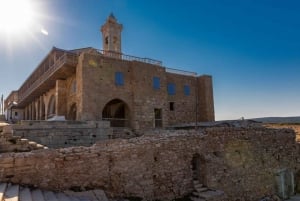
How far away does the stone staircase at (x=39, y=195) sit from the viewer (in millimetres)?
4625

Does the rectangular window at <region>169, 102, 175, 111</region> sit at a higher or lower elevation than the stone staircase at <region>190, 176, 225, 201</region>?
higher

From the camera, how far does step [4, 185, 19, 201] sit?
439 cm

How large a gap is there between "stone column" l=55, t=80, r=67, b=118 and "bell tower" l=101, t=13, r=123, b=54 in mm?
6169

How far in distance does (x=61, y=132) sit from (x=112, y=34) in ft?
46.2

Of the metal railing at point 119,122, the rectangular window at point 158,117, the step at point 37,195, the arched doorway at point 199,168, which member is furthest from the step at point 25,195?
the rectangular window at point 158,117

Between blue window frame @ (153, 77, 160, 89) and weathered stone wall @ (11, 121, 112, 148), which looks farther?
blue window frame @ (153, 77, 160, 89)

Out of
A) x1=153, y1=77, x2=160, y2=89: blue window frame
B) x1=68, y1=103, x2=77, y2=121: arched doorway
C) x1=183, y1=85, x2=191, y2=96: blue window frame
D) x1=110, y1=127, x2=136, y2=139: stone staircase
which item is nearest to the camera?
x1=110, y1=127, x2=136, y2=139: stone staircase

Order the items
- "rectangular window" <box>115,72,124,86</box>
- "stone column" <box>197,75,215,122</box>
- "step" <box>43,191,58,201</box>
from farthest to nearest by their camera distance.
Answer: "stone column" <box>197,75,215,122</box>
"rectangular window" <box>115,72,124,86</box>
"step" <box>43,191,58,201</box>

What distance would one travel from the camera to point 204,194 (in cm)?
873

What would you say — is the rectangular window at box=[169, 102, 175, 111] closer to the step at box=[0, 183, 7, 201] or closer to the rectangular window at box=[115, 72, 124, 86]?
the rectangular window at box=[115, 72, 124, 86]

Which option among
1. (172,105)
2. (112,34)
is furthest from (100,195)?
(112,34)

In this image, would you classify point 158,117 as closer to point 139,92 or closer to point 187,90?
point 139,92

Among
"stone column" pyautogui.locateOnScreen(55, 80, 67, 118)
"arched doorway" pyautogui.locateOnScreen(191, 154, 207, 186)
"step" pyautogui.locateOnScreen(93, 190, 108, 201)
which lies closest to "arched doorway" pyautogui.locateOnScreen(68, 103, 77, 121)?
"stone column" pyautogui.locateOnScreen(55, 80, 67, 118)

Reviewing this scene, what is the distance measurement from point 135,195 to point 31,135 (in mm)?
6184
